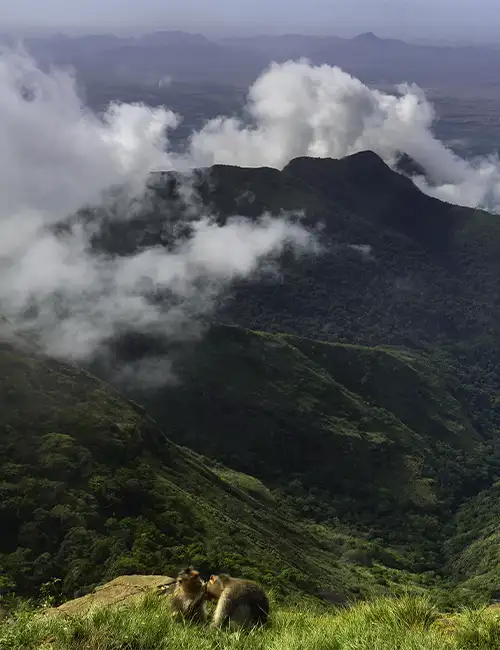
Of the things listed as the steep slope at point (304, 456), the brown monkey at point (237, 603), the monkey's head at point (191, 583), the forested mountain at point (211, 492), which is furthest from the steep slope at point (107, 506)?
the steep slope at point (304, 456)

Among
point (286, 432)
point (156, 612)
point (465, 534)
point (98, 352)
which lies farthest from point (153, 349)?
point (156, 612)

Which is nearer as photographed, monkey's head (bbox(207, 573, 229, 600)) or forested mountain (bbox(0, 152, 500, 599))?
monkey's head (bbox(207, 573, 229, 600))

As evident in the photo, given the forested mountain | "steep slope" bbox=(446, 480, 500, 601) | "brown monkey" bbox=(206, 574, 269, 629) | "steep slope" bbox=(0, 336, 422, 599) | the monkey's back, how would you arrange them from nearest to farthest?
"brown monkey" bbox=(206, 574, 269, 629) → the monkey's back → "steep slope" bbox=(0, 336, 422, 599) → the forested mountain → "steep slope" bbox=(446, 480, 500, 601)

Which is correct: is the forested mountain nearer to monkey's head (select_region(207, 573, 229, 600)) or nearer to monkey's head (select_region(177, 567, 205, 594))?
monkey's head (select_region(207, 573, 229, 600))

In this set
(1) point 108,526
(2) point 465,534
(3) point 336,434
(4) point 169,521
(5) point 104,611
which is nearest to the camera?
(5) point 104,611

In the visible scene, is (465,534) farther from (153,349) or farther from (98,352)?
(98,352)

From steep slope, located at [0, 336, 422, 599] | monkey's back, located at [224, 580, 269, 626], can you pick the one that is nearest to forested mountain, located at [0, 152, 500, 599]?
steep slope, located at [0, 336, 422, 599]

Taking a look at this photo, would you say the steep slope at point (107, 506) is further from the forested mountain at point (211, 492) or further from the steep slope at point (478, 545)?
the steep slope at point (478, 545)

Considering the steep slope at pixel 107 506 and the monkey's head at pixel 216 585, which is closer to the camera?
the monkey's head at pixel 216 585
